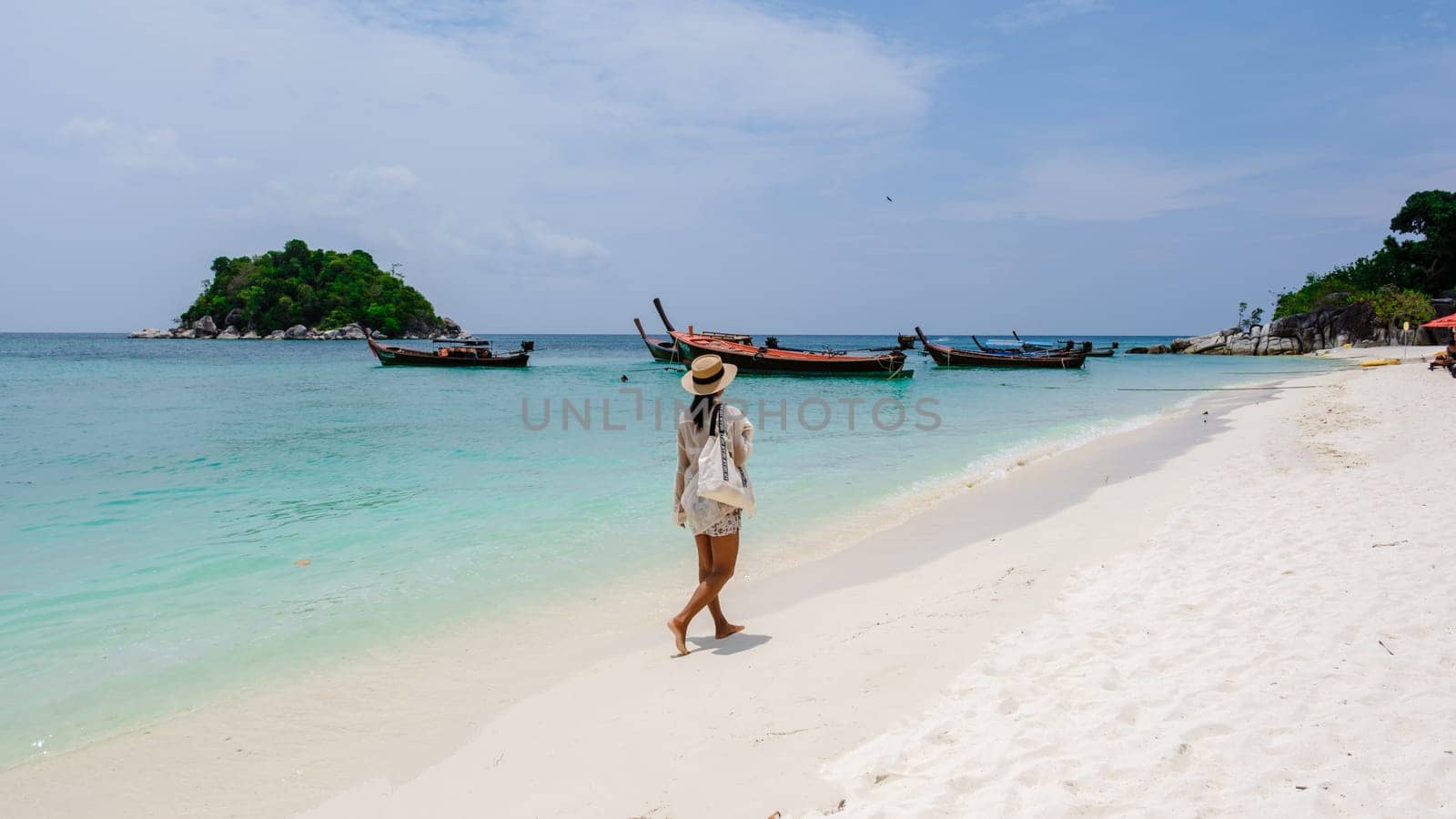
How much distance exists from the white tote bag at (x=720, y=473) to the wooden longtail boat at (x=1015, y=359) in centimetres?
4047

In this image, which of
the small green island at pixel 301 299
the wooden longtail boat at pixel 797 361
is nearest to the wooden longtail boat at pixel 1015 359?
the wooden longtail boat at pixel 797 361

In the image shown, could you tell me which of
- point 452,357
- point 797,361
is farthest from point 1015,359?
point 452,357

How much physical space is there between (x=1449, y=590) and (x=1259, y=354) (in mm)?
65388

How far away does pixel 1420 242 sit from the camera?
171 feet

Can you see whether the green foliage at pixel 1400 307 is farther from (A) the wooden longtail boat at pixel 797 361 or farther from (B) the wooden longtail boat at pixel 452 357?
(B) the wooden longtail boat at pixel 452 357

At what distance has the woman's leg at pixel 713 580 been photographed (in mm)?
4414

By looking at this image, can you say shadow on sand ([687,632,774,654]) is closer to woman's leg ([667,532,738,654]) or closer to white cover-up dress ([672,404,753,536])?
woman's leg ([667,532,738,654])

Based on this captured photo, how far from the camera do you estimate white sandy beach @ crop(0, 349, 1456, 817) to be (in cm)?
262

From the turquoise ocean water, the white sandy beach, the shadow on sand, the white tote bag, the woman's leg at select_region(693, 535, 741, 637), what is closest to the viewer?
the white sandy beach

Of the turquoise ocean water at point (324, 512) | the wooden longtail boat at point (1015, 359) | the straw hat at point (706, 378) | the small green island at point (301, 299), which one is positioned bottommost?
the turquoise ocean water at point (324, 512)

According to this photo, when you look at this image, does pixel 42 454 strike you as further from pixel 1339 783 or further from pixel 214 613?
pixel 1339 783

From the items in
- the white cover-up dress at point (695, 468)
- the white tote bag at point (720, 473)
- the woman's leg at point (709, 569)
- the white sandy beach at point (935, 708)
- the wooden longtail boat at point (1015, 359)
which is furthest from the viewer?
the wooden longtail boat at point (1015, 359)

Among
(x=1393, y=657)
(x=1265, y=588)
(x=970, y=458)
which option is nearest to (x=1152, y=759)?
(x=1393, y=657)

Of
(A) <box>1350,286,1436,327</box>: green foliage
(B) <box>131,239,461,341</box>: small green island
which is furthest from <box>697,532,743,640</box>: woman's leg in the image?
(B) <box>131,239,461,341</box>: small green island
